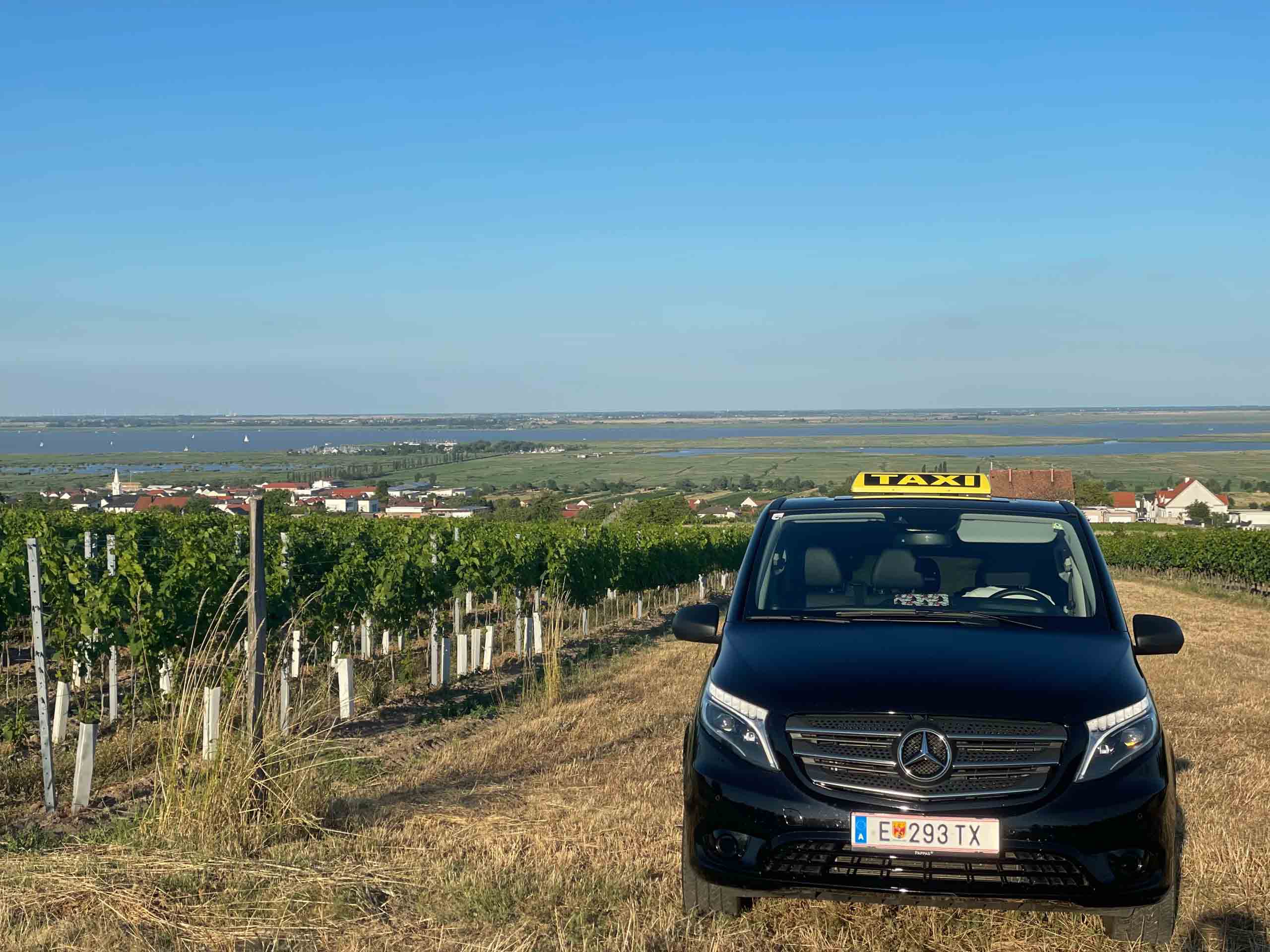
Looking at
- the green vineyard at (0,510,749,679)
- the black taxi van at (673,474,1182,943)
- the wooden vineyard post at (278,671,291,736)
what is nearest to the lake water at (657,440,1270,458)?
the green vineyard at (0,510,749,679)

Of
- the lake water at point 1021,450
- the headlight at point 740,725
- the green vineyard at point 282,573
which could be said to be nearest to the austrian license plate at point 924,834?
the headlight at point 740,725

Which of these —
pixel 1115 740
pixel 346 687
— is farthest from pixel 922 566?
pixel 346 687

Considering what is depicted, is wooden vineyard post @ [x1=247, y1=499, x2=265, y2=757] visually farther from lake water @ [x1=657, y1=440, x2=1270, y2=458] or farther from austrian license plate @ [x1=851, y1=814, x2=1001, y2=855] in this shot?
lake water @ [x1=657, y1=440, x2=1270, y2=458]

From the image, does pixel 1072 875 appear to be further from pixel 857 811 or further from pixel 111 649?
pixel 111 649

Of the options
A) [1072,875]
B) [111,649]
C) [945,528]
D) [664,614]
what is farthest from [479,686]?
[664,614]

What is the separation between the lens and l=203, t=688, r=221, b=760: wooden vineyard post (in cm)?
562

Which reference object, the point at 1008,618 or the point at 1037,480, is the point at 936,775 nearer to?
the point at 1008,618

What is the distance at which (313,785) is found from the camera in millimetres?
5891

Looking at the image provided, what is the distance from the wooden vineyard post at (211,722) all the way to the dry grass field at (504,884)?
1.67 ft

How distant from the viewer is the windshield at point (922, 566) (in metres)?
5.28

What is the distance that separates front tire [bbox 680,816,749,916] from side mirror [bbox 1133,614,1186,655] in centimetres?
197

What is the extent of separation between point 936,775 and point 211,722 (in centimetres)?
395

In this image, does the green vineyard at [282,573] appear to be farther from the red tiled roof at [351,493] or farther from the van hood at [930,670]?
the red tiled roof at [351,493]

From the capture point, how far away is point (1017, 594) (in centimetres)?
542
